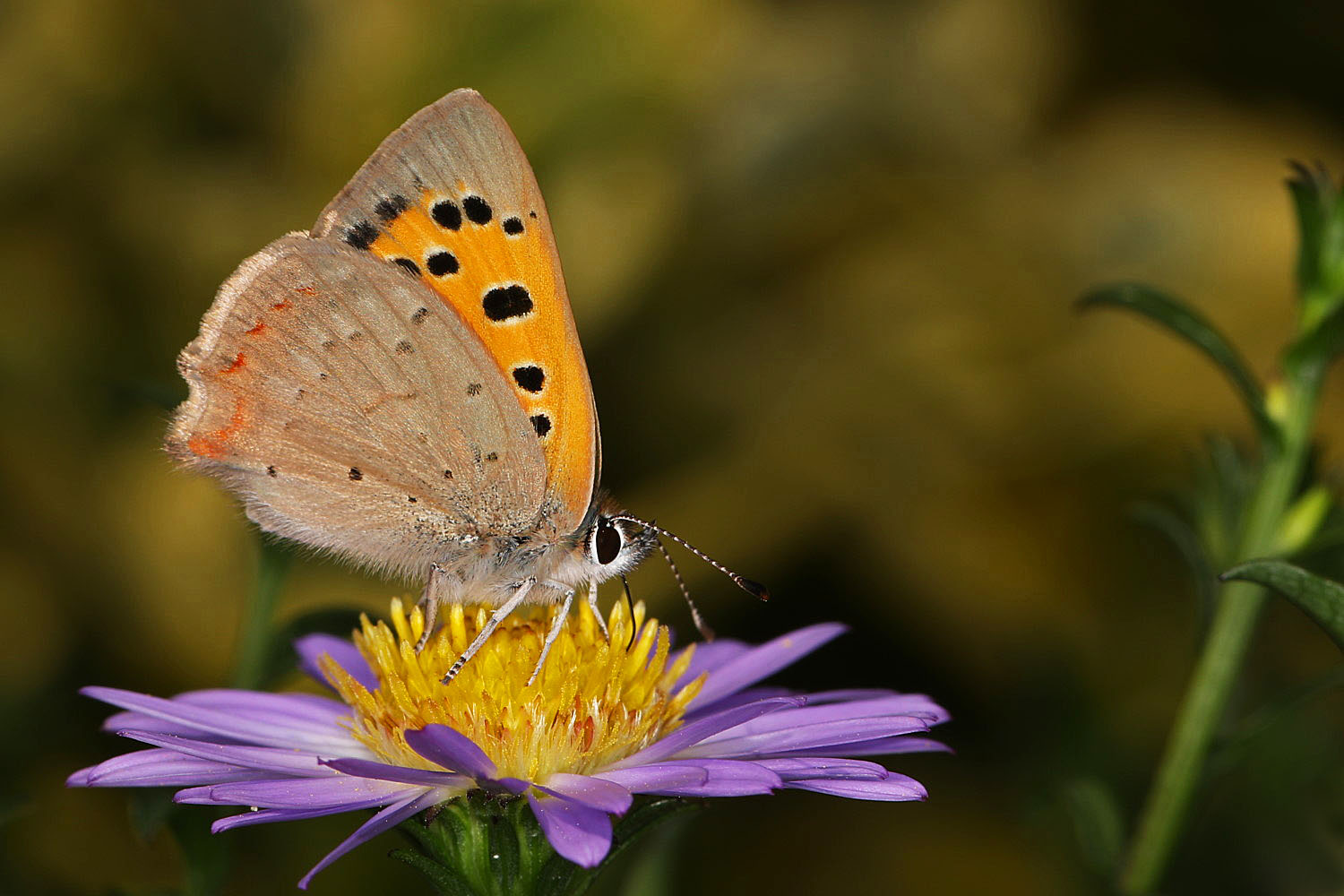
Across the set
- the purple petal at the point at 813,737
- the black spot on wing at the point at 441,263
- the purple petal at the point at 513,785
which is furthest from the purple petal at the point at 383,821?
the black spot on wing at the point at 441,263

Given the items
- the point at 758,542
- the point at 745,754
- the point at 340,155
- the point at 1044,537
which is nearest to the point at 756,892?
the point at 758,542

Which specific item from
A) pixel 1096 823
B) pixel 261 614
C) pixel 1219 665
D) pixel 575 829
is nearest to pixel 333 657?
pixel 261 614

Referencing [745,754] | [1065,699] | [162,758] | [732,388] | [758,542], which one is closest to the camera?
[162,758]

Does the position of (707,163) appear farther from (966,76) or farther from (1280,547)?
(1280,547)

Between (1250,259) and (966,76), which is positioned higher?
(966,76)

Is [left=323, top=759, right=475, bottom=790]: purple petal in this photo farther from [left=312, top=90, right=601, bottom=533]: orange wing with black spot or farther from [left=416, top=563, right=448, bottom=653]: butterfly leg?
[left=312, top=90, right=601, bottom=533]: orange wing with black spot
